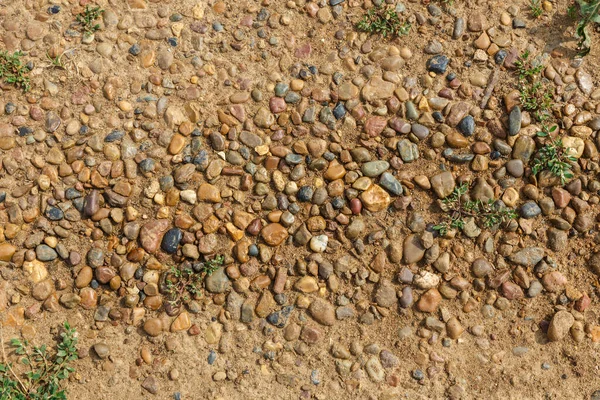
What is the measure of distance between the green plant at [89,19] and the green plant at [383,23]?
6.88 ft

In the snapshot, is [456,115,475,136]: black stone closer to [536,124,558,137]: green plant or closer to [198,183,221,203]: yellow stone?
[536,124,558,137]: green plant

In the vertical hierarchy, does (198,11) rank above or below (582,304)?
above

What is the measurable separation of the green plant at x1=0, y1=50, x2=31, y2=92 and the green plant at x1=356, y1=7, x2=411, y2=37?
8.73 ft

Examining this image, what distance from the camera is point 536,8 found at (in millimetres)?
4348

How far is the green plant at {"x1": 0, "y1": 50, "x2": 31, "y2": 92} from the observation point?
4.30m

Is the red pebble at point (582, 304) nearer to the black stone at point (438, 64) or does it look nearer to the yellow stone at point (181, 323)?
the black stone at point (438, 64)

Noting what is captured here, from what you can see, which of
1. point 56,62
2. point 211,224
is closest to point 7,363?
point 211,224

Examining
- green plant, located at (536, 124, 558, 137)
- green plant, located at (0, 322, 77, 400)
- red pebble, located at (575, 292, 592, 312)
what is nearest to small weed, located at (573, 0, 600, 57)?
green plant, located at (536, 124, 558, 137)

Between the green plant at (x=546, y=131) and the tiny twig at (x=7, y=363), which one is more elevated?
the green plant at (x=546, y=131)

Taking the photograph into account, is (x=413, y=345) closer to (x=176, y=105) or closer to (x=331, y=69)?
(x=331, y=69)

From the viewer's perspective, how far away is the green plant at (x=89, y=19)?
14.5 feet

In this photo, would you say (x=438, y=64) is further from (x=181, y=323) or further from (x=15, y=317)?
(x=15, y=317)

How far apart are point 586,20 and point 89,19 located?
12.7ft

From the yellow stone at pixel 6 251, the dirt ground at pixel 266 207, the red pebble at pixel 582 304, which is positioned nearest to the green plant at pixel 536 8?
the dirt ground at pixel 266 207
